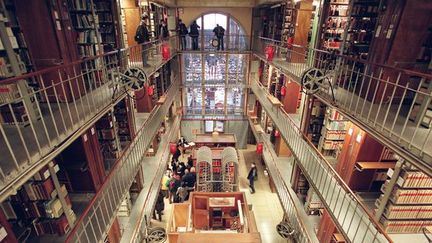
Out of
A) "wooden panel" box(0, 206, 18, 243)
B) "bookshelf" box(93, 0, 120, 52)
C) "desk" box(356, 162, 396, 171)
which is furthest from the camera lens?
"bookshelf" box(93, 0, 120, 52)

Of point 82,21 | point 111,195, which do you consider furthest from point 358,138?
point 82,21

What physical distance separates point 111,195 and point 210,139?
6.74 m

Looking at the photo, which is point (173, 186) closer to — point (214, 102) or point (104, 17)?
point (104, 17)

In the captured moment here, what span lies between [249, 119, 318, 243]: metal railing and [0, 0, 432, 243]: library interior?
0.05 meters

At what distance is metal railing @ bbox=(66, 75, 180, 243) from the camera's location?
3.57 m

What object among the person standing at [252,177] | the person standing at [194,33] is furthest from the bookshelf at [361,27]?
the person standing at [194,33]

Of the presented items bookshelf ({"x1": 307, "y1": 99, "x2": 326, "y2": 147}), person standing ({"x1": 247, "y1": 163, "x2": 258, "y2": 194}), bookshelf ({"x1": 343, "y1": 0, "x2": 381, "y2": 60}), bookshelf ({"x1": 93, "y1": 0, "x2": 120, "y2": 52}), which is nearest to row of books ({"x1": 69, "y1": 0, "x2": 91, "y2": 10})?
bookshelf ({"x1": 93, "y1": 0, "x2": 120, "y2": 52})

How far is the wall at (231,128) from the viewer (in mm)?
13266

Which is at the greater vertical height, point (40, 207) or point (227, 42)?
point (227, 42)

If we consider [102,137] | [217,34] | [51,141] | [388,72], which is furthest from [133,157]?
[217,34]

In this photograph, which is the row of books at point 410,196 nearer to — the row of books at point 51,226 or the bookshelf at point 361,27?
the bookshelf at point 361,27

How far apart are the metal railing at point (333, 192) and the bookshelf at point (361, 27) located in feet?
6.96

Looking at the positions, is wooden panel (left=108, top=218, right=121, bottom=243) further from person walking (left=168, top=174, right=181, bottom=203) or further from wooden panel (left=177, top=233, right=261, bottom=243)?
person walking (left=168, top=174, right=181, bottom=203)

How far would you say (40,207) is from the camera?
3520mm
